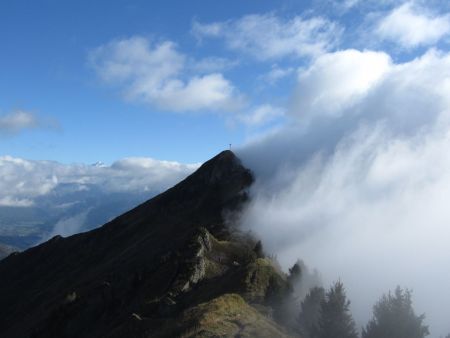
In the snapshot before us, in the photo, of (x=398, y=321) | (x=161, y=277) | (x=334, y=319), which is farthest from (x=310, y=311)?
(x=161, y=277)

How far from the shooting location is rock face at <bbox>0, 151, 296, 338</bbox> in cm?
6381

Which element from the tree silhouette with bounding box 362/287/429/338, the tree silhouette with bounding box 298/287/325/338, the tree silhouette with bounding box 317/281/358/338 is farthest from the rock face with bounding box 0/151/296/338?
the tree silhouette with bounding box 362/287/429/338

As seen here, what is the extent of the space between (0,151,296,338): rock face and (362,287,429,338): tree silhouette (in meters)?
13.9

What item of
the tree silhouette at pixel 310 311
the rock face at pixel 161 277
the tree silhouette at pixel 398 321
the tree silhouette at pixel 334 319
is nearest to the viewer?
the tree silhouette at pixel 398 321

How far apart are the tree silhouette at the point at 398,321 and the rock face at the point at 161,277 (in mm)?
13923

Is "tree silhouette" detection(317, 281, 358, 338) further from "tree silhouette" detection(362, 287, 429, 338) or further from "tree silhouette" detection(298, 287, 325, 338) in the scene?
"tree silhouette" detection(362, 287, 429, 338)

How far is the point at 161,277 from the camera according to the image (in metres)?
90.6

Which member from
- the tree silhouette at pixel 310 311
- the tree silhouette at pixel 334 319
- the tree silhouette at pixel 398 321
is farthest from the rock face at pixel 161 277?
the tree silhouette at pixel 398 321

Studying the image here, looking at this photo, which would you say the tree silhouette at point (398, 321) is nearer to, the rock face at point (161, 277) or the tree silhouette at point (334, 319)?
the tree silhouette at point (334, 319)

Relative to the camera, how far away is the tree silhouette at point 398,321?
202 ft

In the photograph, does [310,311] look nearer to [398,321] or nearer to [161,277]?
[398,321]

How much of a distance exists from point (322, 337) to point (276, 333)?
10.3 metres

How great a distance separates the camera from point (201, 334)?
4966 centimetres

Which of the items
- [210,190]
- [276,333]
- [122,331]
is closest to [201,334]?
[276,333]
